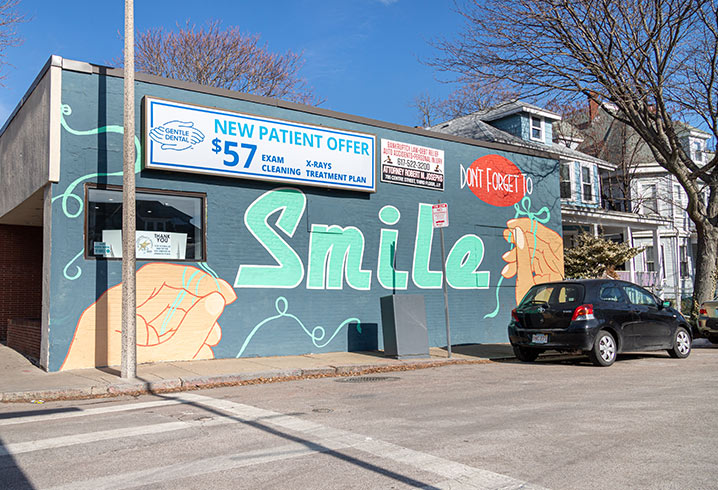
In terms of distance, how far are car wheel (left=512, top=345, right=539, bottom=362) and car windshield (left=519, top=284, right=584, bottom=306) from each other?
92 cm

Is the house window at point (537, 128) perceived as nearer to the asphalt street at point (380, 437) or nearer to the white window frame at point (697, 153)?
the white window frame at point (697, 153)

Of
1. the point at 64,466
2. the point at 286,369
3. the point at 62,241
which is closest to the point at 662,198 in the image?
the point at 286,369

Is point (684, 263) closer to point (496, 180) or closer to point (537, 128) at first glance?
point (537, 128)

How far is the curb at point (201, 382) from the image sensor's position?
838 centimetres

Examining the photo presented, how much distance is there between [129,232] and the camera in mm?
9344

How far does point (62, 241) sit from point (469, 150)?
10473mm

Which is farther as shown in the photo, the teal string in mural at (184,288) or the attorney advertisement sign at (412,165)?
the attorney advertisement sign at (412,165)

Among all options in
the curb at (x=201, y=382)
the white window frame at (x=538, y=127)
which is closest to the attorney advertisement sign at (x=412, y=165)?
the curb at (x=201, y=382)

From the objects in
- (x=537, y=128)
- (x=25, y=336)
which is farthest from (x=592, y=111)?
(x=25, y=336)

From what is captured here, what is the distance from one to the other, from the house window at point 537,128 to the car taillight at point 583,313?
1878cm

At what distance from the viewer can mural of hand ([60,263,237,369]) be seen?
1050cm

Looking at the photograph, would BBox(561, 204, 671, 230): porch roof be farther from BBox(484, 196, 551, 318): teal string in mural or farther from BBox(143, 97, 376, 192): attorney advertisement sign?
BBox(143, 97, 376, 192): attorney advertisement sign

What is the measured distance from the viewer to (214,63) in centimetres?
2997

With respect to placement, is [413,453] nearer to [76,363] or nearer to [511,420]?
[511,420]
